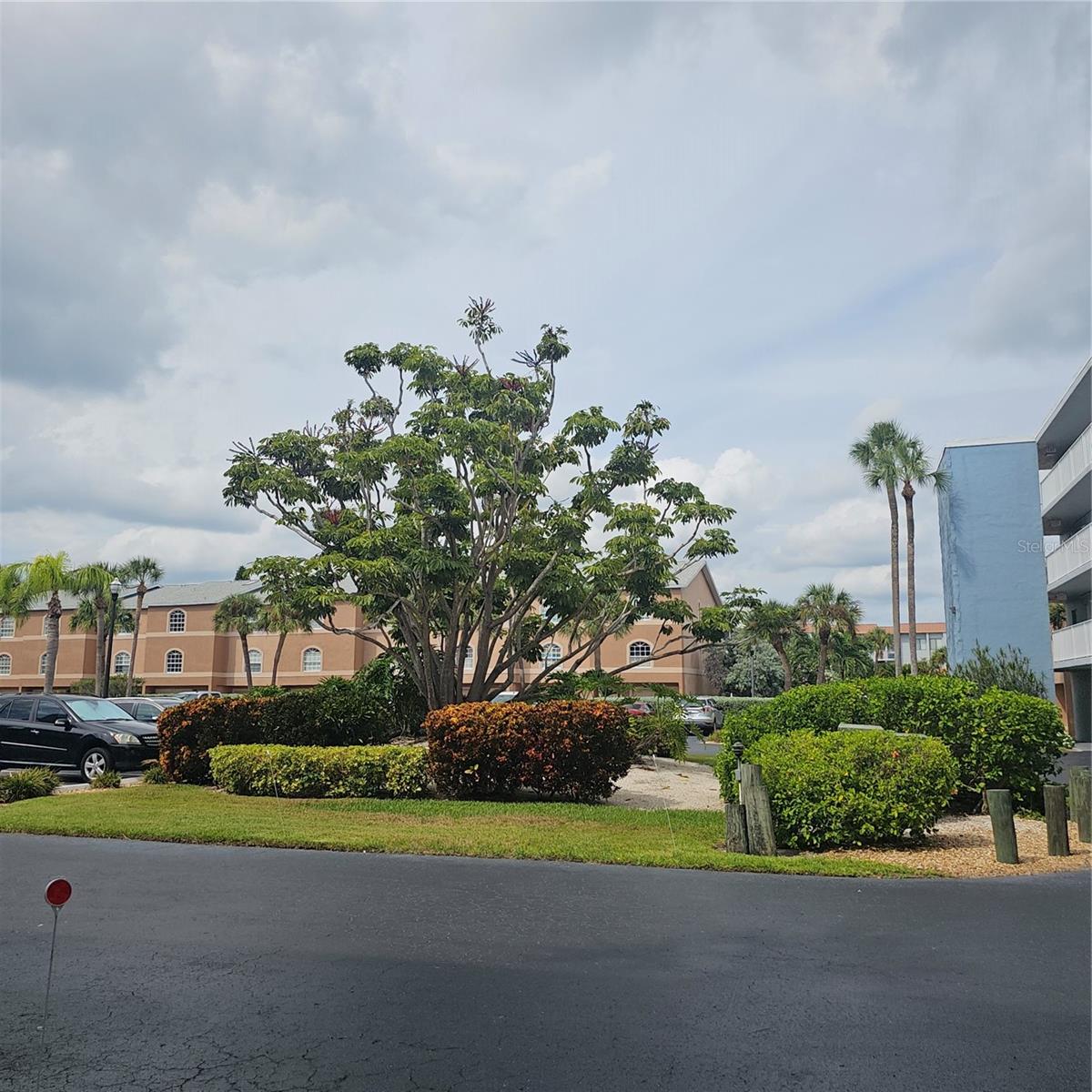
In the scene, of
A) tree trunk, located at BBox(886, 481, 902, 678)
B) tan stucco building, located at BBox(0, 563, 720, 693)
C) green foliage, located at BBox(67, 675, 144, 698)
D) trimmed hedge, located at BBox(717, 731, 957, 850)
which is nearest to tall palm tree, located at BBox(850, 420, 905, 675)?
tree trunk, located at BBox(886, 481, 902, 678)

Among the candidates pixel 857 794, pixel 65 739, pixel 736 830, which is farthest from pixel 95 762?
pixel 857 794

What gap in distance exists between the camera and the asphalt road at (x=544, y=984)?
4305mm

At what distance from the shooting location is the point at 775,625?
51.7 metres

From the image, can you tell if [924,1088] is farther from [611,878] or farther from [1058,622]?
[1058,622]

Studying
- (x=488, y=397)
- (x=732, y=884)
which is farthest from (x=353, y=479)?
(x=732, y=884)

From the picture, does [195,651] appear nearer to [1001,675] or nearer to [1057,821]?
[1001,675]

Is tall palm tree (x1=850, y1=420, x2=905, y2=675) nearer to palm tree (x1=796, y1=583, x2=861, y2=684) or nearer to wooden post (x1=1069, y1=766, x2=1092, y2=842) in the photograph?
palm tree (x1=796, y1=583, x2=861, y2=684)

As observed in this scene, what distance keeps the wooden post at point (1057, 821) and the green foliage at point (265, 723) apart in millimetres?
11173

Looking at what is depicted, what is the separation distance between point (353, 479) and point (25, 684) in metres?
52.4

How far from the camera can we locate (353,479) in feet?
67.0

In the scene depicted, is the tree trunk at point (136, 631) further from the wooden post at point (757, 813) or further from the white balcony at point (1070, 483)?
the wooden post at point (757, 813)

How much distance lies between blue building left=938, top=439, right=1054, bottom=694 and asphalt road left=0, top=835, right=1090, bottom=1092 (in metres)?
29.1

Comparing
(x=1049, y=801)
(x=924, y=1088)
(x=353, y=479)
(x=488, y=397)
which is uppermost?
(x=488, y=397)

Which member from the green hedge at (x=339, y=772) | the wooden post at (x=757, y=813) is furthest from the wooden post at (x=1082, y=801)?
the green hedge at (x=339, y=772)
